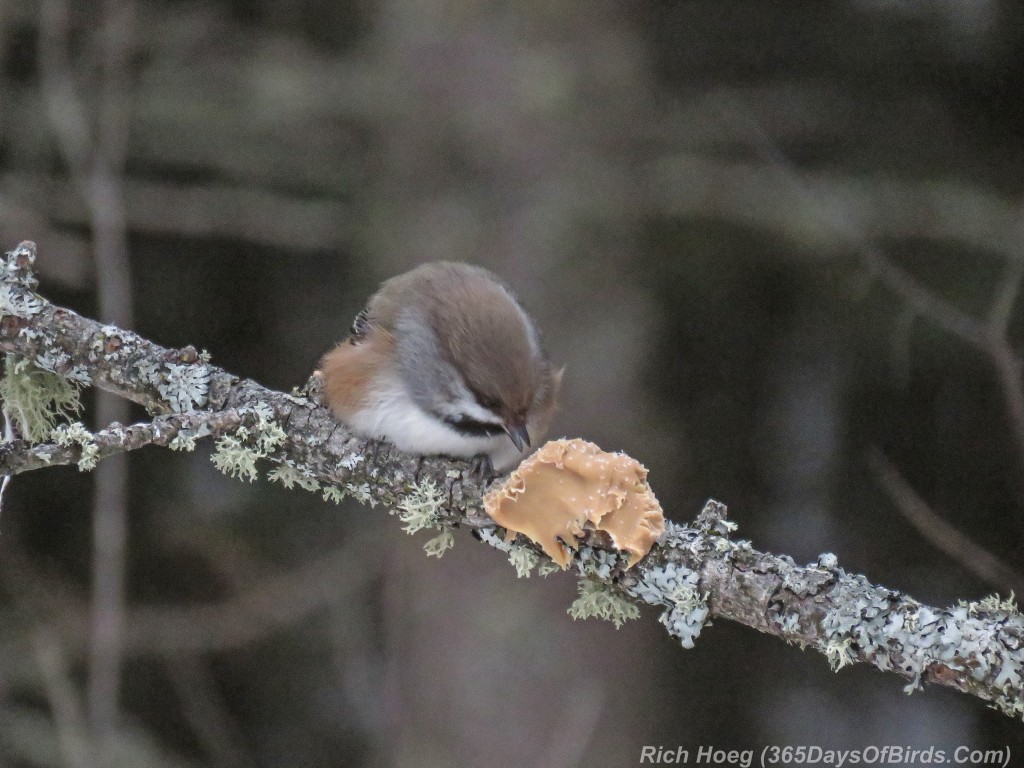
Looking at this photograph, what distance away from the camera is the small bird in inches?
113

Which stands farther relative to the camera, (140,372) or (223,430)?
(140,372)

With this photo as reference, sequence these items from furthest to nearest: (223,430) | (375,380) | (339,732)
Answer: (339,732), (375,380), (223,430)

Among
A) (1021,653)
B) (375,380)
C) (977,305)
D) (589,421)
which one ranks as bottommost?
(1021,653)

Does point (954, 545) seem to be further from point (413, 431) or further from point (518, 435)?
point (413, 431)

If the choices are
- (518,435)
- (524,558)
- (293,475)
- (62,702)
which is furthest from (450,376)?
(62,702)

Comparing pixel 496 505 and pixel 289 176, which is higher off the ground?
pixel 289 176

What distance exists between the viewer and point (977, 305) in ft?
15.6

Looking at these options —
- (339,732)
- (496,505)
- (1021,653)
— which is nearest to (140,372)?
(496,505)

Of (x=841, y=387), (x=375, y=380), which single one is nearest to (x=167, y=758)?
(x=375, y=380)

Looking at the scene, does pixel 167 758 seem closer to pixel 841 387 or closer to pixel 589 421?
pixel 589 421

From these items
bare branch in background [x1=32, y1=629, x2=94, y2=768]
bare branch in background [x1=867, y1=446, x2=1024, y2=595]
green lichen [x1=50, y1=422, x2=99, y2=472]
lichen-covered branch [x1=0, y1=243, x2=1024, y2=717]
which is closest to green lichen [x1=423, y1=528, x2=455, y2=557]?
lichen-covered branch [x1=0, y1=243, x2=1024, y2=717]

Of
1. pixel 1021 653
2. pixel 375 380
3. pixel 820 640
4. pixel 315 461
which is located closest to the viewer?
pixel 1021 653

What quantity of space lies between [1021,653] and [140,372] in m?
2.16

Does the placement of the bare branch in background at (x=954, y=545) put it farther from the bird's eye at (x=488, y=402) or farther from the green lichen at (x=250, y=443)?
the green lichen at (x=250, y=443)
